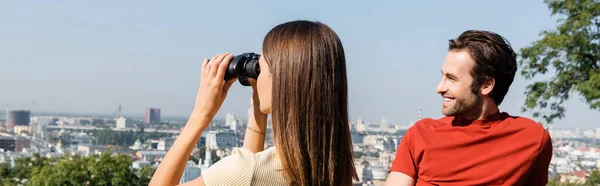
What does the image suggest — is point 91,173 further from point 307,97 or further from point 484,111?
point 307,97

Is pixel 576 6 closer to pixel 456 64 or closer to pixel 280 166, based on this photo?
pixel 456 64

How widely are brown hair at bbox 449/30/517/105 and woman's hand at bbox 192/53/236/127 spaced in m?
0.56

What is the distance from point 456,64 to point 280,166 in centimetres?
54

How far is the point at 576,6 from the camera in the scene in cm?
737

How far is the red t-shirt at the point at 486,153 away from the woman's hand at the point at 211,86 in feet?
1.68

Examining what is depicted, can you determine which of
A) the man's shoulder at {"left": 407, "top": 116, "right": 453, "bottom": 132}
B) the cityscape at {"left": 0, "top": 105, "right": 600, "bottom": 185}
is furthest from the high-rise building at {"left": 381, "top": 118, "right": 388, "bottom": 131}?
the man's shoulder at {"left": 407, "top": 116, "right": 453, "bottom": 132}

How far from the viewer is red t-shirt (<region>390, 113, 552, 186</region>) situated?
1427 mm

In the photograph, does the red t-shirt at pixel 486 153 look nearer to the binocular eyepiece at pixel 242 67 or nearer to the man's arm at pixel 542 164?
the man's arm at pixel 542 164

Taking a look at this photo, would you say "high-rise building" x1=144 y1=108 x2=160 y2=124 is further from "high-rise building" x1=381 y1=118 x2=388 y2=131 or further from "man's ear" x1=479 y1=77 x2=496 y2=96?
"man's ear" x1=479 y1=77 x2=496 y2=96

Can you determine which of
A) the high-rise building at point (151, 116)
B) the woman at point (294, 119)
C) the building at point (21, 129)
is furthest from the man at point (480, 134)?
the high-rise building at point (151, 116)

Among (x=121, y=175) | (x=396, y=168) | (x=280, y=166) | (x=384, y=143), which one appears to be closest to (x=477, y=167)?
(x=396, y=168)

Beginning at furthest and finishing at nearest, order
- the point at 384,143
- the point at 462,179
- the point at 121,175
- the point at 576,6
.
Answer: the point at 384,143, the point at 121,175, the point at 576,6, the point at 462,179

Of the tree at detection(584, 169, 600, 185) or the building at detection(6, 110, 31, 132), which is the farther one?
the building at detection(6, 110, 31, 132)

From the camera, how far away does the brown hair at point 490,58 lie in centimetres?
143
